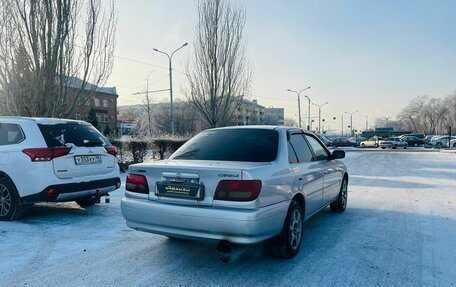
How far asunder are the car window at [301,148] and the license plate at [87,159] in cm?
349

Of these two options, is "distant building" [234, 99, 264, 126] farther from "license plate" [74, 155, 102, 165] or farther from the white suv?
the white suv

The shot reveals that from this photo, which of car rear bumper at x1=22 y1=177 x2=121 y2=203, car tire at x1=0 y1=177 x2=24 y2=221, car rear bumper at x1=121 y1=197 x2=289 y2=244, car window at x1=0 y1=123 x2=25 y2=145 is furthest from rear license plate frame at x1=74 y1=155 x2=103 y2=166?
car rear bumper at x1=121 y1=197 x2=289 y2=244

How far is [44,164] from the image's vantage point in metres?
5.45

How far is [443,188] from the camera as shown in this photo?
9320mm

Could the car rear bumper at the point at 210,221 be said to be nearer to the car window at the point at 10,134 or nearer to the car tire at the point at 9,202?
the car tire at the point at 9,202

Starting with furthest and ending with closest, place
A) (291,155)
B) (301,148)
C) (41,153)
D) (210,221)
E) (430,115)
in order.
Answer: (430,115) < (41,153) < (301,148) < (291,155) < (210,221)

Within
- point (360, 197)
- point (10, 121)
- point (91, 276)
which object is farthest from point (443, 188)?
point (10, 121)

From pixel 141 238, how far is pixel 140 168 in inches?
52.2

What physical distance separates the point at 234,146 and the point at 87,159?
2.91 metres

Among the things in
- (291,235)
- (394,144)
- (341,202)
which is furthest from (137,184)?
(394,144)

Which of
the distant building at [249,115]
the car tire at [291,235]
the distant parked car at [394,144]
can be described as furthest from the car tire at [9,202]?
the distant parked car at [394,144]

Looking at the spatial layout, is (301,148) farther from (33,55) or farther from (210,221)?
(33,55)

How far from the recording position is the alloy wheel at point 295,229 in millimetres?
4098

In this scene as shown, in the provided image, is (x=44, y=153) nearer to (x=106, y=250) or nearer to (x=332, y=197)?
(x=106, y=250)
